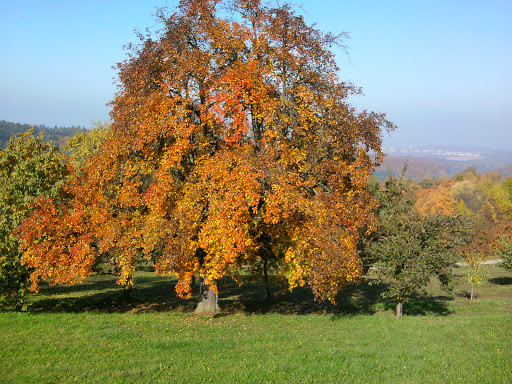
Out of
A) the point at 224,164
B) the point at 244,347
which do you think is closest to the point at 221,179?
the point at 224,164

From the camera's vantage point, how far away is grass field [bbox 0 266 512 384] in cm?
983

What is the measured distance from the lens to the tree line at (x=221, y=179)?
1533cm

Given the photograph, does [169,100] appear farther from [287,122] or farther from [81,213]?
[81,213]

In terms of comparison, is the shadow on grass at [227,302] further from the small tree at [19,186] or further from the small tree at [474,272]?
the small tree at [474,272]

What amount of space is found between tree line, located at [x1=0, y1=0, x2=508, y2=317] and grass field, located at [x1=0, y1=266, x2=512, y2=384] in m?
1.67

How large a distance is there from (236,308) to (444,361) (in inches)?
439

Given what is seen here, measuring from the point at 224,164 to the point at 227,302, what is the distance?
10.6 meters

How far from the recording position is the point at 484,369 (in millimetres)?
10508

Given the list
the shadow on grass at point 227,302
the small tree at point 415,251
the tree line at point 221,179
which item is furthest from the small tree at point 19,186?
the small tree at point 415,251

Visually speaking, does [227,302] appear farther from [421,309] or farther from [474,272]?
[474,272]

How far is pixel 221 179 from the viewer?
1499cm

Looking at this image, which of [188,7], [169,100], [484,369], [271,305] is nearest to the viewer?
[484,369]

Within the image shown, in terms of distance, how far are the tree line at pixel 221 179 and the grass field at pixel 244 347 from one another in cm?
167

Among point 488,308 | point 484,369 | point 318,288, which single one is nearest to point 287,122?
point 318,288
